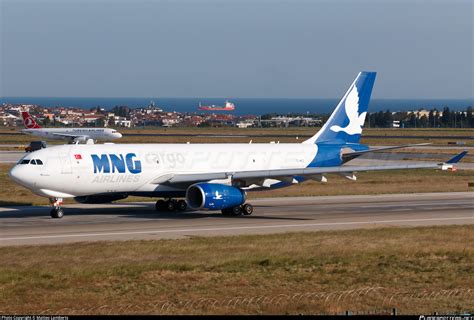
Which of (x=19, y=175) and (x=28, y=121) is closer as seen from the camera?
(x=19, y=175)

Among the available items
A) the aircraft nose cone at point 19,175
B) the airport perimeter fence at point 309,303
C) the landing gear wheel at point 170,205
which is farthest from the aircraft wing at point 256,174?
the airport perimeter fence at point 309,303

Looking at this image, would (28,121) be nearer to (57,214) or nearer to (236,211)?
(57,214)

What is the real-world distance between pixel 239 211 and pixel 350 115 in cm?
1102

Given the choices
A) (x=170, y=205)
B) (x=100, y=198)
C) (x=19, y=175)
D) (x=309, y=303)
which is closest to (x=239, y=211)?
(x=170, y=205)

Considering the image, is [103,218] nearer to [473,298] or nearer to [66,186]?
[66,186]

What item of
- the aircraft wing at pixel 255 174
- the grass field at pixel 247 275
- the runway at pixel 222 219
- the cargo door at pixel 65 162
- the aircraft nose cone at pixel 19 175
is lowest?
the runway at pixel 222 219

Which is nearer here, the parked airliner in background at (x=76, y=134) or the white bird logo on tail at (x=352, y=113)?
the white bird logo on tail at (x=352, y=113)

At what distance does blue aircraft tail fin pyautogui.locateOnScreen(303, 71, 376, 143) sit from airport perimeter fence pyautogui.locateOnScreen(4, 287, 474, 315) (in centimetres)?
2660

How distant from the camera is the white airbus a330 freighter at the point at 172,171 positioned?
40.4 m

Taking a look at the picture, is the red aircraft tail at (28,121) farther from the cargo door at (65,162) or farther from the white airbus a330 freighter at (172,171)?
the cargo door at (65,162)

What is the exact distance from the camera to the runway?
3584 cm

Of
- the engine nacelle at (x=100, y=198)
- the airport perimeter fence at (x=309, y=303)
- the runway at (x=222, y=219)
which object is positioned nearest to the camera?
the airport perimeter fence at (x=309, y=303)

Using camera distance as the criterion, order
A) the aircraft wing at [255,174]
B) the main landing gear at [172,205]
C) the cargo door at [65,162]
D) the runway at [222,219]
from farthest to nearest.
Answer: the main landing gear at [172,205] → the aircraft wing at [255,174] → the cargo door at [65,162] → the runway at [222,219]

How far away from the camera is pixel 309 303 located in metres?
21.4
